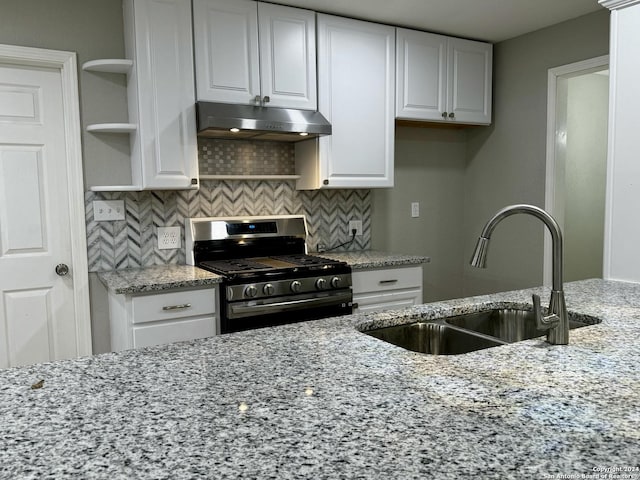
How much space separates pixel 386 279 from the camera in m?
3.19

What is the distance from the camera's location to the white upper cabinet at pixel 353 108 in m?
3.22

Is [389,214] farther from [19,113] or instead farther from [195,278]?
[19,113]

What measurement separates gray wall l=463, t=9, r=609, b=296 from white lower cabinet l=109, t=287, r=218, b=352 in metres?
2.36

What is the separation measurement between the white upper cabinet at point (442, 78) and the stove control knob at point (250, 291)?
5.38 ft

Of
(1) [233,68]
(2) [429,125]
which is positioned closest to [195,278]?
(1) [233,68]

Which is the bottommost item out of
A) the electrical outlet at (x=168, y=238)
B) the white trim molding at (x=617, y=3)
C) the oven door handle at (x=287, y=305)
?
the oven door handle at (x=287, y=305)

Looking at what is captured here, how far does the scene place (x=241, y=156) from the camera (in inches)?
129

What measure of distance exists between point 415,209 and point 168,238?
1917mm

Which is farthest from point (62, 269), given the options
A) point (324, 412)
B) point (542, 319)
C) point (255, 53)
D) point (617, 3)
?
point (617, 3)

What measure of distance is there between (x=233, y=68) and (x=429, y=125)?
5.57 feet

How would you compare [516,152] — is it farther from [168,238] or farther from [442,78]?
[168,238]

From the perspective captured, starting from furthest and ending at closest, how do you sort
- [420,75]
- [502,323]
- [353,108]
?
[420,75]
[353,108]
[502,323]

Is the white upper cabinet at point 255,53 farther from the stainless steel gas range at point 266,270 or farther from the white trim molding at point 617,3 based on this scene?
the white trim molding at point 617,3

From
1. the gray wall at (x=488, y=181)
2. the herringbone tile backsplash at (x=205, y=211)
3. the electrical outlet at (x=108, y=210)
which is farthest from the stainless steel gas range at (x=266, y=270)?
the gray wall at (x=488, y=181)
